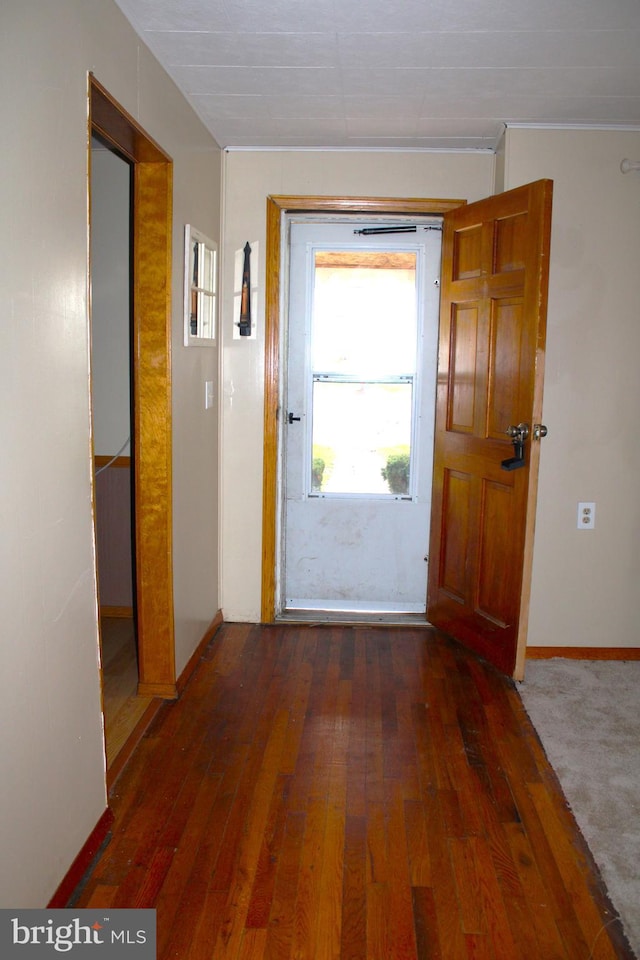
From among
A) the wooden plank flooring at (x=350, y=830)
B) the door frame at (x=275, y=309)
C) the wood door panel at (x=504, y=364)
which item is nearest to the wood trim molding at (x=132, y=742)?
the wooden plank flooring at (x=350, y=830)

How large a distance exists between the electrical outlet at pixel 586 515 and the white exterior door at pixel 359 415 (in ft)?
2.76

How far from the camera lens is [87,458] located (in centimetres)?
219

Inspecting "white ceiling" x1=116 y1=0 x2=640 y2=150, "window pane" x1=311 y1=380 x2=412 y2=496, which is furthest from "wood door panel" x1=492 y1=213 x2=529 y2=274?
"window pane" x1=311 y1=380 x2=412 y2=496

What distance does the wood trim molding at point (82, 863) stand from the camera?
1.97 m

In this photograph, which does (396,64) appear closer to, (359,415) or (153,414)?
(153,414)

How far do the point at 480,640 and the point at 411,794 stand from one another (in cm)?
124

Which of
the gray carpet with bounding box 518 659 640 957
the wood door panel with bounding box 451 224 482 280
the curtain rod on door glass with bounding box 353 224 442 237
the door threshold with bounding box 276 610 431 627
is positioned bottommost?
the gray carpet with bounding box 518 659 640 957

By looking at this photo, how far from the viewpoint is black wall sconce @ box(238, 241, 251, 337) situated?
4027 millimetres

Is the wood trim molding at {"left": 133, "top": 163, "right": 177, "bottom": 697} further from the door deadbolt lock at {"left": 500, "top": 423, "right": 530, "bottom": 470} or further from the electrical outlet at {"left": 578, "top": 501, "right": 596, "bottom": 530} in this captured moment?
the electrical outlet at {"left": 578, "top": 501, "right": 596, "bottom": 530}

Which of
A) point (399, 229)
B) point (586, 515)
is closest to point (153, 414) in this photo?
point (399, 229)

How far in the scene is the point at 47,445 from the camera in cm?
190

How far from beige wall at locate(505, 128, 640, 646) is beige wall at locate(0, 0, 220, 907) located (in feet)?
6.74

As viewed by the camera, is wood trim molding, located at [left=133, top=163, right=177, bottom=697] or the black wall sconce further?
the black wall sconce

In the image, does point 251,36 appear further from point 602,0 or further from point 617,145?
point 617,145
